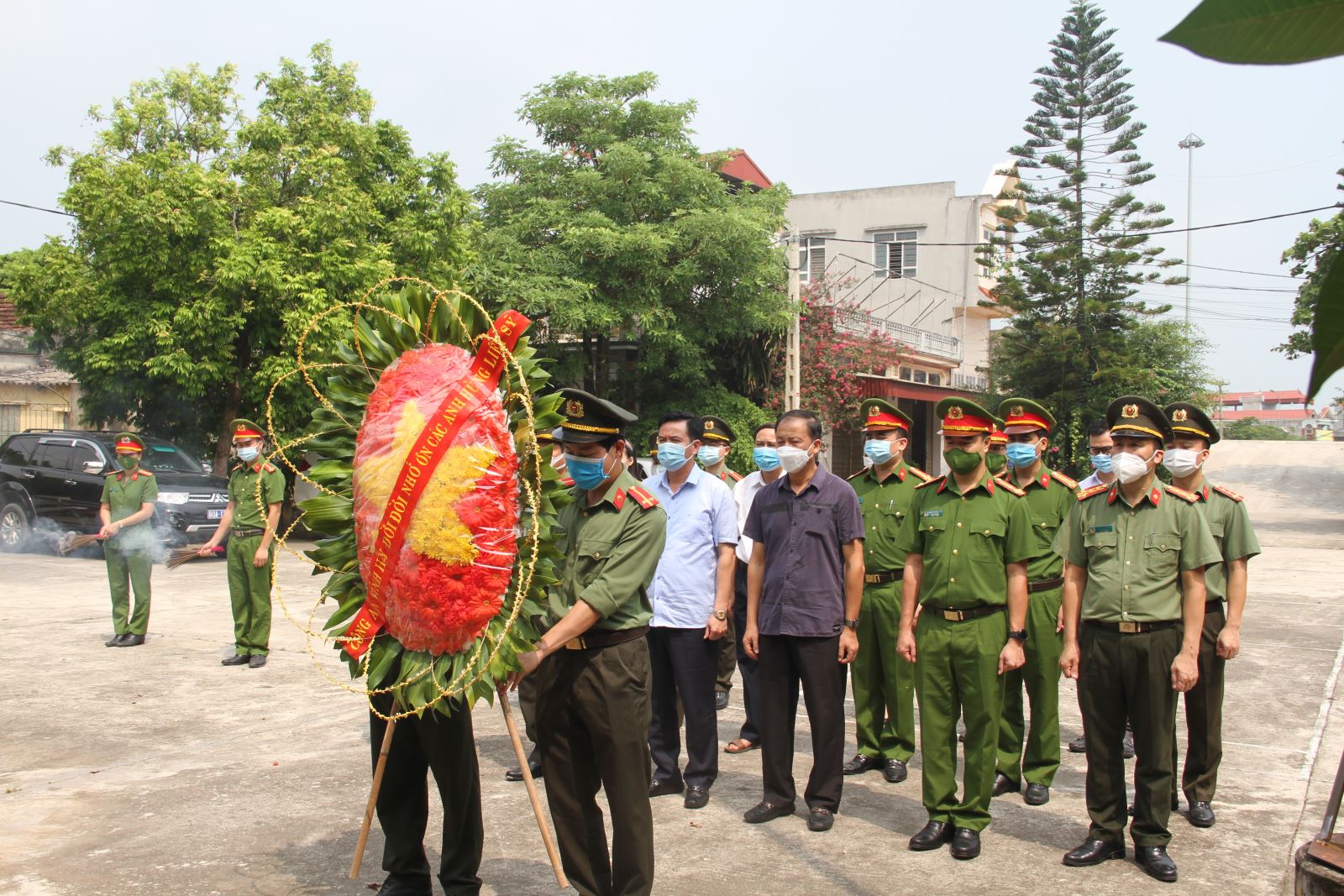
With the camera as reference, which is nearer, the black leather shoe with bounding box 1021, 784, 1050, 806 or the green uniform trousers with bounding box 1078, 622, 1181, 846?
the green uniform trousers with bounding box 1078, 622, 1181, 846

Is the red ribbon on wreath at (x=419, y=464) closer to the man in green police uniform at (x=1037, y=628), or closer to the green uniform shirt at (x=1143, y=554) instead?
the green uniform shirt at (x=1143, y=554)

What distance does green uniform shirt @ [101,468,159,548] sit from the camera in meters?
9.60

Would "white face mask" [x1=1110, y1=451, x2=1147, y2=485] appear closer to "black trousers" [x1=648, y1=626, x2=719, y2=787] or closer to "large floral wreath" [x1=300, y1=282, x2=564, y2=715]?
"black trousers" [x1=648, y1=626, x2=719, y2=787]

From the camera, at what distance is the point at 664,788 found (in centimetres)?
578

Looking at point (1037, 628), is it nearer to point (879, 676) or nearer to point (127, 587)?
point (879, 676)

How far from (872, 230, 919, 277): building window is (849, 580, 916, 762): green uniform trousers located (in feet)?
106

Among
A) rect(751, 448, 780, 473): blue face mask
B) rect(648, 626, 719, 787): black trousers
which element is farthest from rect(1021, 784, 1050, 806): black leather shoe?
rect(751, 448, 780, 473): blue face mask

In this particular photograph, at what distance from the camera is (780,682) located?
546 centimetres

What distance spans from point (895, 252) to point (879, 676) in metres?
32.9

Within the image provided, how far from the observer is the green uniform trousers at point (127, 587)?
9.54m

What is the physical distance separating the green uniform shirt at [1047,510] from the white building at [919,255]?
90.4 ft

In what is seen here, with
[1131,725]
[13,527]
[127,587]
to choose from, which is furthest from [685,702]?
[13,527]

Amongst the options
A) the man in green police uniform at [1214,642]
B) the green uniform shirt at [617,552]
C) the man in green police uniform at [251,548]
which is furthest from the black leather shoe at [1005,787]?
the man in green police uniform at [251,548]

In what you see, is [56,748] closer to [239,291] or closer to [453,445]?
[453,445]
